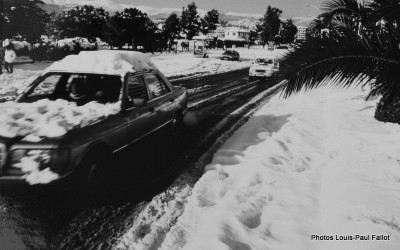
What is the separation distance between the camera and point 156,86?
637 centimetres

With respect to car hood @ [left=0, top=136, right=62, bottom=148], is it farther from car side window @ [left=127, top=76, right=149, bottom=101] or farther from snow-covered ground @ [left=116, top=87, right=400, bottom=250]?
car side window @ [left=127, top=76, right=149, bottom=101]

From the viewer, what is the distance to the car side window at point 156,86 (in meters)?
5.95

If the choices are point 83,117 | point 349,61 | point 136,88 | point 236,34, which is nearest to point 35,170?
point 83,117

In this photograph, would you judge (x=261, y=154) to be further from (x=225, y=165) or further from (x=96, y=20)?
(x=96, y=20)

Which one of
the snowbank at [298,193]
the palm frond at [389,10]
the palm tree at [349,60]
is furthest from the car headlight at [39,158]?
the palm frond at [389,10]

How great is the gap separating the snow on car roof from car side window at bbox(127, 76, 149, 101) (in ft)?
0.47

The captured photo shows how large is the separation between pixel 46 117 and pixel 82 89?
1.02m

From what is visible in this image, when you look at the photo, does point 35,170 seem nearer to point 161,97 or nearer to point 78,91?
point 78,91

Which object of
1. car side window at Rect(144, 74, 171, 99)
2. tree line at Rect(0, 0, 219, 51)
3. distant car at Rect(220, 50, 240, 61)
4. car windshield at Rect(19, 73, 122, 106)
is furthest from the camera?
distant car at Rect(220, 50, 240, 61)

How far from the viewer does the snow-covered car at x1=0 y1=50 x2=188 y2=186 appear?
385 cm

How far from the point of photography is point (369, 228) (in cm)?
372

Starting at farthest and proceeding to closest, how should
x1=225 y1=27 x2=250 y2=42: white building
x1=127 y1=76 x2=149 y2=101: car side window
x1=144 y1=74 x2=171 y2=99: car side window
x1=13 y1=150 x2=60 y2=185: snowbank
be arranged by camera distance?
x1=225 y1=27 x2=250 y2=42: white building, x1=144 y1=74 x2=171 y2=99: car side window, x1=127 y1=76 x2=149 y2=101: car side window, x1=13 y1=150 x2=60 y2=185: snowbank

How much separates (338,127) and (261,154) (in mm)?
3020

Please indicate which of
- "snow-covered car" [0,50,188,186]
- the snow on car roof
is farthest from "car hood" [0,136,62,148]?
the snow on car roof
